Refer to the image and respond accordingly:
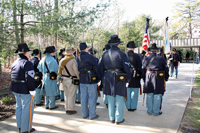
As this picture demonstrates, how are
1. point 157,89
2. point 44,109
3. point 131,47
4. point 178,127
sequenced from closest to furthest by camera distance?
point 178,127
point 157,89
point 131,47
point 44,109

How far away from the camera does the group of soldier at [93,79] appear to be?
12.7ft

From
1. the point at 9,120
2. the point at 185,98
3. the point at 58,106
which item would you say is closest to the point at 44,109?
Answer: the point at 58,106

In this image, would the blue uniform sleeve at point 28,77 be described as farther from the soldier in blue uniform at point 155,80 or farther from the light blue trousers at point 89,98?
the soldier in blue uniform at point 155,80

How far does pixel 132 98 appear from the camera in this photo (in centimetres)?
530

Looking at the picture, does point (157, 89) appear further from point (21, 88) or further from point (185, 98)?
point (21, 88)

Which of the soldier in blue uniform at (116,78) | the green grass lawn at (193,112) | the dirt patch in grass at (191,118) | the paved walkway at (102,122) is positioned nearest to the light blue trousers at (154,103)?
the paved walkway at (102,122)

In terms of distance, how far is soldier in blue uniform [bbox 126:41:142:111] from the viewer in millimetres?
5246

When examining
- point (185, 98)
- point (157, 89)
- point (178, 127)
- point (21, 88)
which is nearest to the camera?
point (21, 88)

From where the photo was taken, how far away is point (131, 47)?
17.3 feet

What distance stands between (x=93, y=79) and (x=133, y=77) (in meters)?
1.35

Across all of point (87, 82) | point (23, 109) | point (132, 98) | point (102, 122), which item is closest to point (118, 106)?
point (102, 122)

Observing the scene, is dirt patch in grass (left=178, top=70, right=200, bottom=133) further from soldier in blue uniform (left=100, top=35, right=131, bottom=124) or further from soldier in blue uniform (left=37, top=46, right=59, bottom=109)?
soldier in blue uniform (left=37, top=46, right=59, bottom=109)

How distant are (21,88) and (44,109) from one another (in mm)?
2160

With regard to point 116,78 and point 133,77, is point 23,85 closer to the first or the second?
point 116,78
